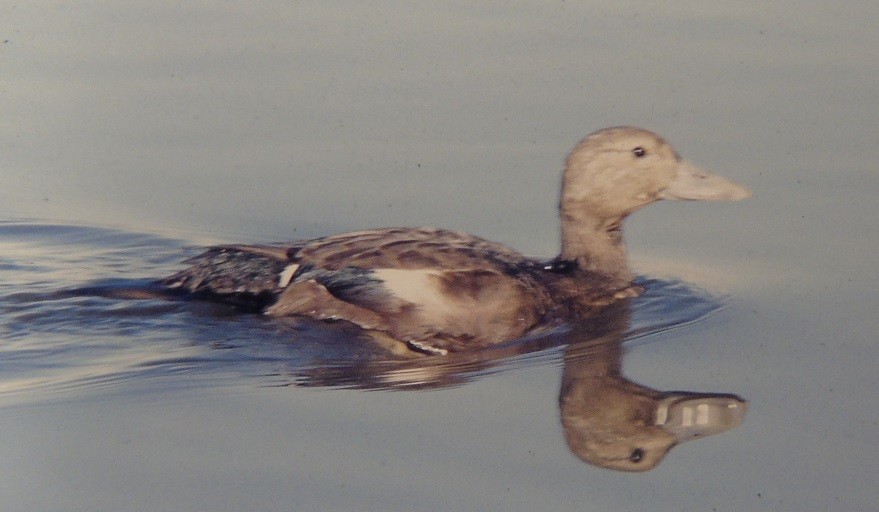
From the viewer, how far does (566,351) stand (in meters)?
6.63

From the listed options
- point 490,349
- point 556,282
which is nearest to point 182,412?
point 490,349

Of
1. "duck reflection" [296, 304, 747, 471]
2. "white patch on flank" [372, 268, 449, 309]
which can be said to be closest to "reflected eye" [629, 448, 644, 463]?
"duck reflection" [296, 304, 747, 471]

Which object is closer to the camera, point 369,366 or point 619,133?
point 369,366

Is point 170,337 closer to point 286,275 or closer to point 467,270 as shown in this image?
point 286,275

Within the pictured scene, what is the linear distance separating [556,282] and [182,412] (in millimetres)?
2278

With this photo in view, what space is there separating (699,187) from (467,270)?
145cm

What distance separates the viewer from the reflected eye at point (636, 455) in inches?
206

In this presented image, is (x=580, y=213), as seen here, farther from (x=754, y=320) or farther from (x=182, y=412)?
(x=182, y=412)

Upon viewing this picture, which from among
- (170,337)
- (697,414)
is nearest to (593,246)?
(697,414)

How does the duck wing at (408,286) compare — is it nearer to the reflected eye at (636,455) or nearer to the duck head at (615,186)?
the duck head at (615,186)

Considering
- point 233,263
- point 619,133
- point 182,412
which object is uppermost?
point 619,133

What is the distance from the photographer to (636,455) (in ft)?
17.3

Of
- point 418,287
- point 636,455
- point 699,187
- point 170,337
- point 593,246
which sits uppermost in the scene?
point 699,187

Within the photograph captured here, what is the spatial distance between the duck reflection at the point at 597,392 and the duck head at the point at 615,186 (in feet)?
1.87
